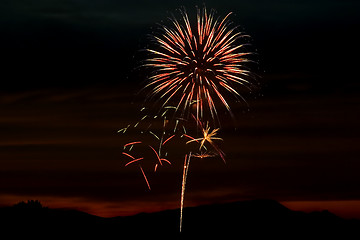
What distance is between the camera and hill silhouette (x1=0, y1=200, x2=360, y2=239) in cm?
7962

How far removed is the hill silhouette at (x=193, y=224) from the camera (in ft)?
261

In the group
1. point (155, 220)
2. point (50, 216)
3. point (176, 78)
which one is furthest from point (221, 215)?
point (176, 78)

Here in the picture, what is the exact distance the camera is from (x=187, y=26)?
38.7 m

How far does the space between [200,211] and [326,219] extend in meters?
18.1

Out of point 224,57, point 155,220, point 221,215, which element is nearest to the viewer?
point 224,57

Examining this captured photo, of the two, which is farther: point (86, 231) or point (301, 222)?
point (301, 222)

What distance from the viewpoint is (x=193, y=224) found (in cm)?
8844

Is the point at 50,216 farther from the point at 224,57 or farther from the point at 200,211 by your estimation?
the point at 224,57

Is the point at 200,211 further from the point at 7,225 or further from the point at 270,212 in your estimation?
the point at 7,225

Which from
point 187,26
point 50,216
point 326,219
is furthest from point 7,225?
point 187,26

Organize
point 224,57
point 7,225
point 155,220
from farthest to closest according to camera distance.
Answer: point 155,220
point 7,225
point 224,57

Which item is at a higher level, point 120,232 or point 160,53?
point 160,53

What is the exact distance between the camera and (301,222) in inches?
3597

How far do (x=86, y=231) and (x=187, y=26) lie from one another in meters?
47.0
